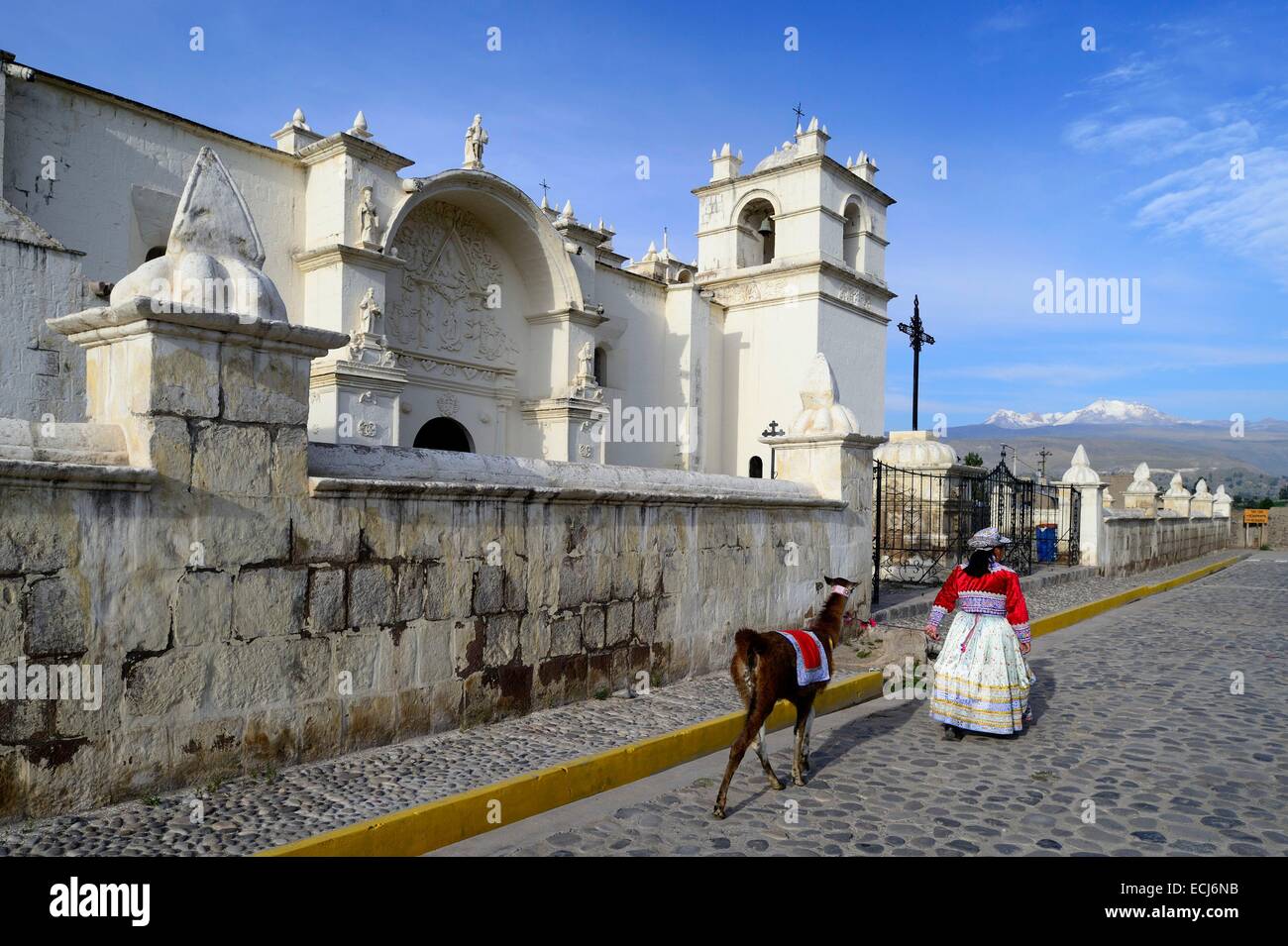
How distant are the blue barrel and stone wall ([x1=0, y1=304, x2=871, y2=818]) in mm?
15911

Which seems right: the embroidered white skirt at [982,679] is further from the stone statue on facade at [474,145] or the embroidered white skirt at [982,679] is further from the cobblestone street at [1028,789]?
the stone statue on facade at [474,145]

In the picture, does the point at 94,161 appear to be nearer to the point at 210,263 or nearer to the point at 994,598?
Answer: the point at 210,263

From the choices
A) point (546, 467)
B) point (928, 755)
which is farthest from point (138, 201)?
point (928, 755)

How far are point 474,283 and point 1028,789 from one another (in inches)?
571

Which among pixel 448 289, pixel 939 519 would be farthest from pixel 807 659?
pixel 448 289

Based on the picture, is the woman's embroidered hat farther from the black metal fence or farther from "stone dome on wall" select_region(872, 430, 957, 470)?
"stone dome on wall" select_region(872, 430, 957, 470)

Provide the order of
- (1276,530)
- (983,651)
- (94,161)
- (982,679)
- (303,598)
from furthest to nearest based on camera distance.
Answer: (1276,530) < (94,161) < (983,651) < (982,679) < (303,598)

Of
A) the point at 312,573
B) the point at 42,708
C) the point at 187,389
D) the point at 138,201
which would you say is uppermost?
the point at 138,201

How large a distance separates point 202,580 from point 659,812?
105 inches

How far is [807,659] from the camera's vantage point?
5094 millimetres

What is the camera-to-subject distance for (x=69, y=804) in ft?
13.2

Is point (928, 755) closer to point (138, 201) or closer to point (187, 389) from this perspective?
point (187, 389)

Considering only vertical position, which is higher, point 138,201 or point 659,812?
point 138,201

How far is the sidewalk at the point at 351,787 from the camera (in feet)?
12.6
